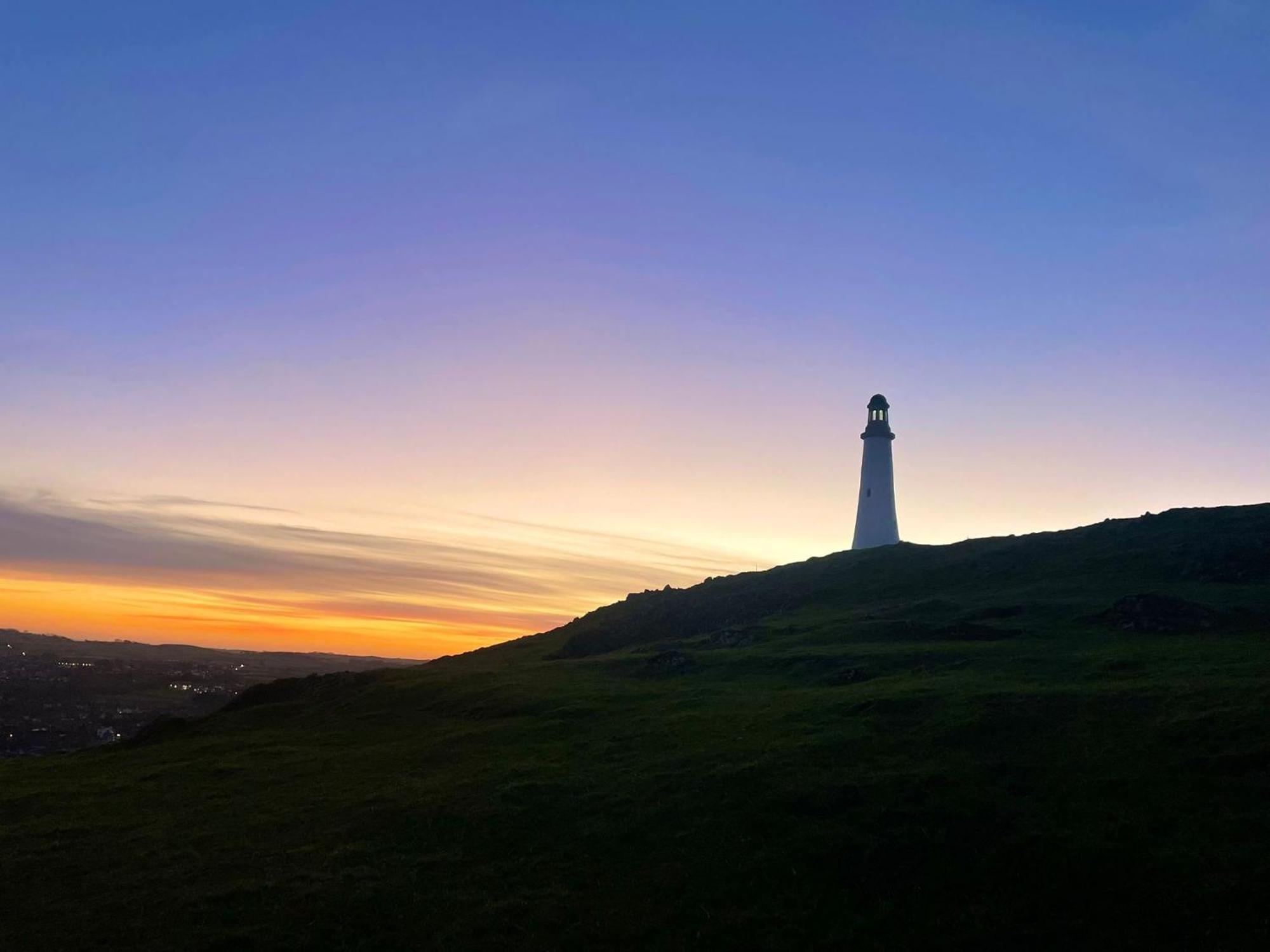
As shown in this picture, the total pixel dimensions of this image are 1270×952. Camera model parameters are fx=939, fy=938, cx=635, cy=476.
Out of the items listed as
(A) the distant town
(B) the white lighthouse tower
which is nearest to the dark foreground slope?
(A) the distant town

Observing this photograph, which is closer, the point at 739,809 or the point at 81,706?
the point at 739,809

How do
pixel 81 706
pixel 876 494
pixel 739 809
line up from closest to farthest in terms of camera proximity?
pixel 739 809, pixel 876 494, pixel 81 706

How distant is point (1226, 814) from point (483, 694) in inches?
1749

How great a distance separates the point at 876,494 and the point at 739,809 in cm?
9025

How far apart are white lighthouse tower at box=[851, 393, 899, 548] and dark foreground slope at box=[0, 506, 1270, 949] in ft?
Answer: 175

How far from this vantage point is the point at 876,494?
120 metres

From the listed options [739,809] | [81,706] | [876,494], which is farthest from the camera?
[81,706]

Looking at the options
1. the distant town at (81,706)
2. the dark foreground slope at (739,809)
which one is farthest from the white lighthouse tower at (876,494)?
the distant town at (81,706)

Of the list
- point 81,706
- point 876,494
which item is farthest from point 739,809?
point 81,706

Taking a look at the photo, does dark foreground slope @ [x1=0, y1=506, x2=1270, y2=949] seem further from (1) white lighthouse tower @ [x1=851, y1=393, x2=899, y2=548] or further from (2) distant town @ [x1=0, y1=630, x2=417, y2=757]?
(1) white lighthouse tower @ [x1=851, y1=393, x2=899, y2=548]

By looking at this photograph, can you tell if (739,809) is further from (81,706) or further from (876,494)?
(81,706)

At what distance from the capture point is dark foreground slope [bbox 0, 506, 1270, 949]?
27.6 meters

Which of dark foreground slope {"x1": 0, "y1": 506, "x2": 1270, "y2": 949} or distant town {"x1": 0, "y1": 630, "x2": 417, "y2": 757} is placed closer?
dark foreground slope {"x1": 0, "y1": 506, "x2": 1270, "y2": 949}

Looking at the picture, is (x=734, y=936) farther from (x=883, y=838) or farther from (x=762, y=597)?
(x=762, y=597)
